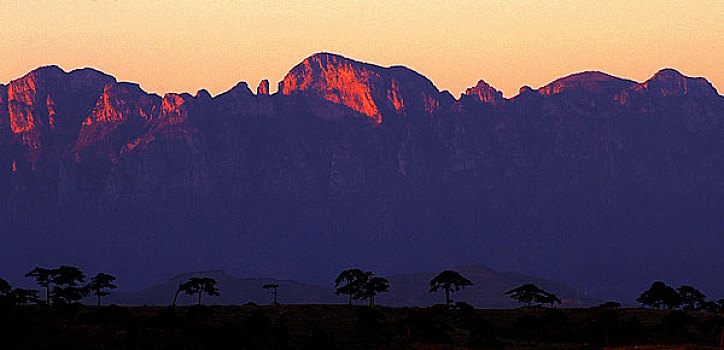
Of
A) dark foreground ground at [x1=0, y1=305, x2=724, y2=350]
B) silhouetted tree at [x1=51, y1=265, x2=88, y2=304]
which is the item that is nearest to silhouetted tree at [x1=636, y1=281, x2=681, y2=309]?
dark foreground ground at [x1=0, y1=305, x2=724, y2=350]

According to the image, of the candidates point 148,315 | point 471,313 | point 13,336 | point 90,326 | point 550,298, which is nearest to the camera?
point 13,336

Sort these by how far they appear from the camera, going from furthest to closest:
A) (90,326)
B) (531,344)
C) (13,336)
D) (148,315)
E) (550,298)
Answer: (550,298) → (148,315) → (531,344) → (90,326) → (13,336)

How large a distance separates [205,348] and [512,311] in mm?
69332

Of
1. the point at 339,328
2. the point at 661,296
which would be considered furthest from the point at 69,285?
the point at 661,296

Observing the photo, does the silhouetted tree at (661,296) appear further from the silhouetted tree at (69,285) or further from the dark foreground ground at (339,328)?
the silhouetted tree at (69,285)

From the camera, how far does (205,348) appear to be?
97500 millimetres

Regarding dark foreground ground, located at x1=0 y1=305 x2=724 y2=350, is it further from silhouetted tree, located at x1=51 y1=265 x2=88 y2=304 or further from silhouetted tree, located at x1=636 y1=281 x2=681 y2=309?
silhouetted tree, located at x1=636 y1=281 x2=681 y2=309

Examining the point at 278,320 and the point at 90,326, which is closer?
the point at 90,326

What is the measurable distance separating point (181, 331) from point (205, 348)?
1246 centimetres

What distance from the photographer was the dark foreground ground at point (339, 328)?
102 meters

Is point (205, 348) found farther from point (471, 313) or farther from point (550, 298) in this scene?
point (550, 298)

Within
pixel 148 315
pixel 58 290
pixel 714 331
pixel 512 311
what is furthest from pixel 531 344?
pixel 58 290

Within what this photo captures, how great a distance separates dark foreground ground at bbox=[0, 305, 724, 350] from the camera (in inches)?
4013

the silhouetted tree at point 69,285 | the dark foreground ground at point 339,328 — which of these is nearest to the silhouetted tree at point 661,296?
the dark foreground ground at point 339,328
